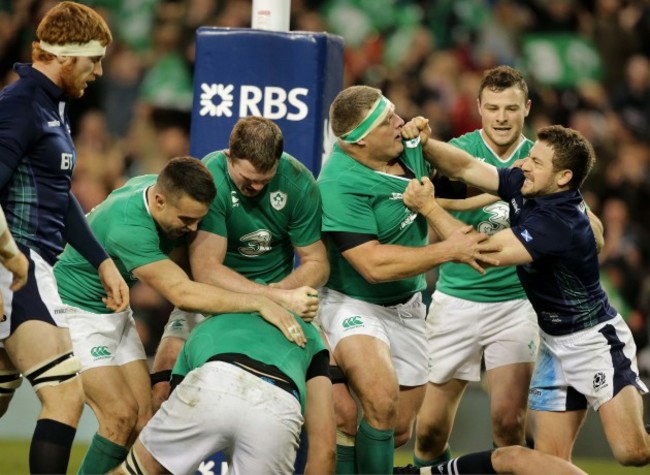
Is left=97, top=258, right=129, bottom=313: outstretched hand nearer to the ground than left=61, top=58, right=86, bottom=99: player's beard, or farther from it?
nearer to the ground

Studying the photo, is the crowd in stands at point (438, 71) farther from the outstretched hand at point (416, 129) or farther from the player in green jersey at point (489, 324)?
the outstretched hand at point (416, 129)

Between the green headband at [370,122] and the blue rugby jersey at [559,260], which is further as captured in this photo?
the green headband at [370,122]

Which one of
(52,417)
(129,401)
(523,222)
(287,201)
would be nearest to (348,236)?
(287,201)

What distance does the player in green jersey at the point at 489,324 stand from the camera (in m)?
6.57

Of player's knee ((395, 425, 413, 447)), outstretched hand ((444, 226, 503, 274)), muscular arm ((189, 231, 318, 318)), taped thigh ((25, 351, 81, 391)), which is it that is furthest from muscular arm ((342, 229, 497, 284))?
taped thigh ((25, 351, 81, 391))

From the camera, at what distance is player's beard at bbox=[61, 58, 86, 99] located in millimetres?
5230

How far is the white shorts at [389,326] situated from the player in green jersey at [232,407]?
998 millimetres

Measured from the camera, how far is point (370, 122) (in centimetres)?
602

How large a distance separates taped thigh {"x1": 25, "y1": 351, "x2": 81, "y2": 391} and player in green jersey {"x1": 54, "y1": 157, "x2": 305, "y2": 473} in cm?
66

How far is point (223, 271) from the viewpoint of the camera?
570cm

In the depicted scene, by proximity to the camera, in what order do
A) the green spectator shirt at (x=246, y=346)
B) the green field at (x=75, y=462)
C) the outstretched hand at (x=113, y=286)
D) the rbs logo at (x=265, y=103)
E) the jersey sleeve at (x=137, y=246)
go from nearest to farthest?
1. the green spectator shirt at (x=246, y=346)
2. the outstretched hand at (x=113, y=286)
3. the jersey sleeve at (x=137, y=246)
4. the rbs logo at (x=265, y=103)
5. the green field at (x=75, y=462)

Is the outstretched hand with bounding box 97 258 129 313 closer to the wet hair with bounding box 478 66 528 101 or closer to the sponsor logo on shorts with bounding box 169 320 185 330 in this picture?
the sponsor logo on shorts with bounding box 169 320 185 330

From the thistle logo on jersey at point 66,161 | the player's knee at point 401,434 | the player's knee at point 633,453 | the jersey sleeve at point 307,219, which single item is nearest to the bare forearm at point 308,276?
the jersey sleeve at point 307,219

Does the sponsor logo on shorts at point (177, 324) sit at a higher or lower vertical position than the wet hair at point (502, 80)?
lower
